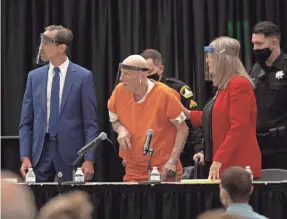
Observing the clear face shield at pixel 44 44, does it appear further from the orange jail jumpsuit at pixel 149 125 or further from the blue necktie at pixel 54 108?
the orange jail jumpsuit at pixel 149 125

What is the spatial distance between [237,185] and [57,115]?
2.30 metres

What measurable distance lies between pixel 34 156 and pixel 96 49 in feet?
6.04

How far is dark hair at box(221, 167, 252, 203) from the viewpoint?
444 cm

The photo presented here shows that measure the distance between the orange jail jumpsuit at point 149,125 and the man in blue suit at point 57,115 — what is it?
1.19 ft

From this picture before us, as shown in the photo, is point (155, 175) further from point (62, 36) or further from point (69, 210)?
point (69, 210)

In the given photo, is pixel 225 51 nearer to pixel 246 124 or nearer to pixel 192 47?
pixel 246 124

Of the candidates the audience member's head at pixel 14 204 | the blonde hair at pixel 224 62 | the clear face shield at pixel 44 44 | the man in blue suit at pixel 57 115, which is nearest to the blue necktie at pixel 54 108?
the man in blue suit at pixel 57 115

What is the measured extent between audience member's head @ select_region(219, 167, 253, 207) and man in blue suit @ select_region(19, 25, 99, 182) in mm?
2005

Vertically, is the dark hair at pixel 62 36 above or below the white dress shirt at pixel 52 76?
above

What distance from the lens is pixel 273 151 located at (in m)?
6.56

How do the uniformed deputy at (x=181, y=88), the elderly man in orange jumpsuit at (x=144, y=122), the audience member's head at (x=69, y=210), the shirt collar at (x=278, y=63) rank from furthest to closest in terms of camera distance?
the uniformed deputy at (x=181, y=88) → the shirt collar at (x=278, y=63) → the elderly man in orange jumpsuit at (x=144, y=122) → the audience member's head at (x=69, y=210)

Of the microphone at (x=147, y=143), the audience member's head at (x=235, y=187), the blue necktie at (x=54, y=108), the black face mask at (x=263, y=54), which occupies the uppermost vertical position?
the black face mask at (x=263, y=54)

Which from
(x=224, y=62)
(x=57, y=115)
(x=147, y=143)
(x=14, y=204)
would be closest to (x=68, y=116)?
(x=57, y=115)

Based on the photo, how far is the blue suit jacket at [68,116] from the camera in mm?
6430
